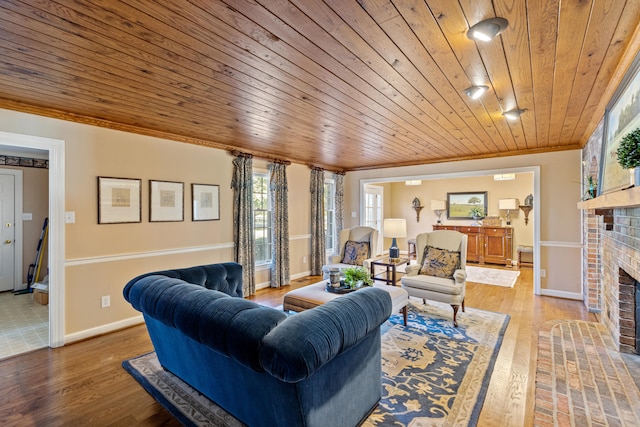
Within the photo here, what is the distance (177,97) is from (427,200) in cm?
772

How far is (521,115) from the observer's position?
3.25 meters

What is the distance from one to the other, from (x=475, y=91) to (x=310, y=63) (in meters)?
1.39

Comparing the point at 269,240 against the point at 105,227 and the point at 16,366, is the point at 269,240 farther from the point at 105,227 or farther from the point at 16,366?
the point at 16,366

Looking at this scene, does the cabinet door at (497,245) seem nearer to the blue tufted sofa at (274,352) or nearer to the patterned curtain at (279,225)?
the patterned curtain at (279,225)

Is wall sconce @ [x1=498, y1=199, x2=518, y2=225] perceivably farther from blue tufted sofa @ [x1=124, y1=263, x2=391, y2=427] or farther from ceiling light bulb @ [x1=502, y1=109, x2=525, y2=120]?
blue tufted sofa @ [x1=124, y1=263, x2=391, y2=427]

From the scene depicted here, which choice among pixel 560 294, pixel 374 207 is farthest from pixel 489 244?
pixel 374 207

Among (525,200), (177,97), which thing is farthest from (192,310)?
(525,200)

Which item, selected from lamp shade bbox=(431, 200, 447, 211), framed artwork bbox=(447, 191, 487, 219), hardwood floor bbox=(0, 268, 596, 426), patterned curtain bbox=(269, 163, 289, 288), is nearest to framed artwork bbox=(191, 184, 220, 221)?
patterned curtain bbox=(269, 163, 289, 288)

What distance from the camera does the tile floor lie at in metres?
3.11

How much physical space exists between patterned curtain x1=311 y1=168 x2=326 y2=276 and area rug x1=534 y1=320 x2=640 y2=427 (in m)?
3.83

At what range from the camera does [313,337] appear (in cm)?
143

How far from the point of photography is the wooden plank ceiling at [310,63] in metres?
1.56

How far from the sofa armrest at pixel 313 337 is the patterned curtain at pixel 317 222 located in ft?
14.1

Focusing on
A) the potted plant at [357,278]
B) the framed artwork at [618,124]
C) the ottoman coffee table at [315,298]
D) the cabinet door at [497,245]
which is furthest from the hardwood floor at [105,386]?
the cabinet door at [497,245]
